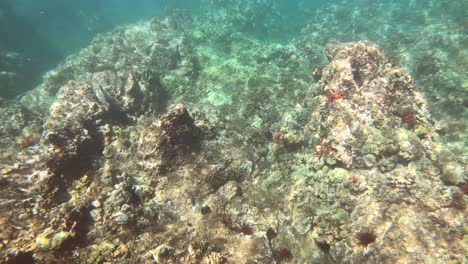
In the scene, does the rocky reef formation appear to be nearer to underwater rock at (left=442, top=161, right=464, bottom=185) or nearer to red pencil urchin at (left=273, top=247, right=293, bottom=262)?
underwater rock at (left=442, top=161, right=464, bottom=185)

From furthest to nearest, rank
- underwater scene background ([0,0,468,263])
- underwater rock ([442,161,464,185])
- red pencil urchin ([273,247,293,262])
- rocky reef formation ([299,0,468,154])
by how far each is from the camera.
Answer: rocky reef formation ([299,0,468,154]) → underwater rock ([442,161,464,185]) → red pencil urchin ([273,247,293,262]) → underwater scene background ([0,0,468,263])

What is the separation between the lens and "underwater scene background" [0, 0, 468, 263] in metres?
5.20

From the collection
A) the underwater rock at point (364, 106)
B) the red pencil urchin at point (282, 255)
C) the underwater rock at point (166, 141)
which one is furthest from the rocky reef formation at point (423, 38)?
the underwater rock at point (166, 141)

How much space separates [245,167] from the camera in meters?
7.57

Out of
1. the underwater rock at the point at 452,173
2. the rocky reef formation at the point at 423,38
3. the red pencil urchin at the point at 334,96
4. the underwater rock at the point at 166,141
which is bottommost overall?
the underwater rock at the point at 452,173

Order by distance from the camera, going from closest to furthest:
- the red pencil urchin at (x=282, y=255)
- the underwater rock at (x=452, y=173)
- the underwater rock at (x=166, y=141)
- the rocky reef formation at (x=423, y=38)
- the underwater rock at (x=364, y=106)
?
the red pencil urchin at (x=282, y=255) → the underwater rock at (x=452, y=173) → the underwater rock at (x=166, y=141) → the underwater rock at (x=364, y=106) → the rocky reef formation at (x=423, y=38)

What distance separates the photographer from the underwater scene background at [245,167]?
5.20 m

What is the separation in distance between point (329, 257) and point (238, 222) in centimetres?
202

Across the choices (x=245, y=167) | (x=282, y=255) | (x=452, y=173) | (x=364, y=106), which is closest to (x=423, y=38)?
(x=364, y=106)

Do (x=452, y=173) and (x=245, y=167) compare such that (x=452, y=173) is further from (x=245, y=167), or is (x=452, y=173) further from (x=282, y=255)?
(x=245, y=167)

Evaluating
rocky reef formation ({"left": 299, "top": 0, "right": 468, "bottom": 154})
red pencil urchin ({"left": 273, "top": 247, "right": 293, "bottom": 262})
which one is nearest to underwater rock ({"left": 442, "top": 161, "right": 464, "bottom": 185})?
rocky reef formation ({"left": 299, "top": 0, "right": 468, "bottom": 154})

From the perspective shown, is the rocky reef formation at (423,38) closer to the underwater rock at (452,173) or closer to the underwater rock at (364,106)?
the underwater rock at (364,106)

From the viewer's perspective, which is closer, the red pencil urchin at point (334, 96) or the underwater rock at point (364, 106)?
the underwater rock at point (364, 106)

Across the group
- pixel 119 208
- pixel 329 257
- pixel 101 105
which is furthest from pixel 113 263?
pixel 101 105
